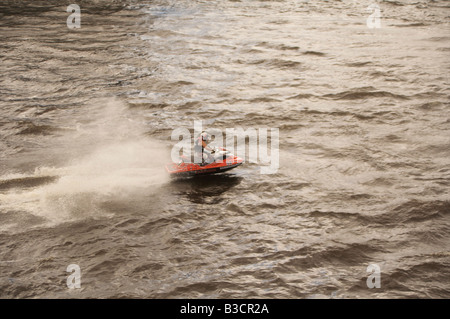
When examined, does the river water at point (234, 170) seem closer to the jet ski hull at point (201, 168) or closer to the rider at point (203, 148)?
the jet ski hull at point (201, 168)

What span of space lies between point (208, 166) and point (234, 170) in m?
1.19

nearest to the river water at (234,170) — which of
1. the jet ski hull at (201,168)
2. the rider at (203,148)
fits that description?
the jet ski hull at (201,168)

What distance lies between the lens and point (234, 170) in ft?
44.9

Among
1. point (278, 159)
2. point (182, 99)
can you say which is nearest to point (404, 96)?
point (278, 159)

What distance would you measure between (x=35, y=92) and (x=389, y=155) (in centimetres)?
1437

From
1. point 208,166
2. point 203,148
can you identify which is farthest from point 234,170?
point 203,148

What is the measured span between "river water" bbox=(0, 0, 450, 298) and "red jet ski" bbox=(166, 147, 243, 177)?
1.46ft

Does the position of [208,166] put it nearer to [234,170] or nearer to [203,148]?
[203,148]

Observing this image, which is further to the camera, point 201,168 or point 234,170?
point 234,170

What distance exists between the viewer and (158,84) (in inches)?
794

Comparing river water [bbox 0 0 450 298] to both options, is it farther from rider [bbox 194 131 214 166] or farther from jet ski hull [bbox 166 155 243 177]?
rider [bbox 194 131 214 166]

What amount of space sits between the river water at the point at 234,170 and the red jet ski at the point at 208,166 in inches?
17.5

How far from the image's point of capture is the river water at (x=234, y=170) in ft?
32.2
